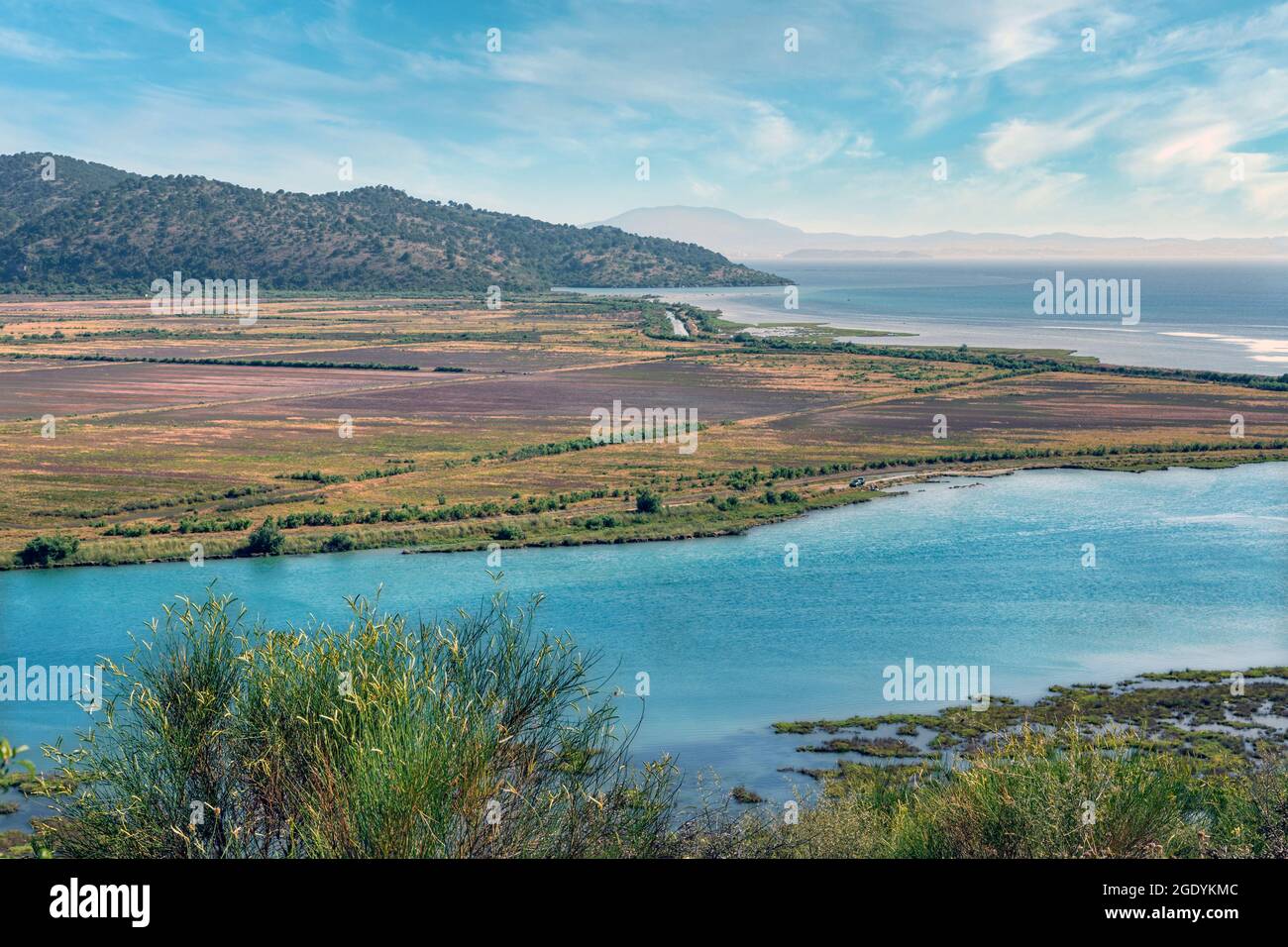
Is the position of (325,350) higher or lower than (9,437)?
higher

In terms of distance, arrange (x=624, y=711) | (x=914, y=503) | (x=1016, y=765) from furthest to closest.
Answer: (x=914, y=503), (x=624, y=711), (x=1016, y=765)

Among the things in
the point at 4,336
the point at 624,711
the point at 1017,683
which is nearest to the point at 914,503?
the point at 1017,683

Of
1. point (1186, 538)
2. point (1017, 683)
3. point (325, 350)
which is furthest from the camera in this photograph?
point (325, 350)

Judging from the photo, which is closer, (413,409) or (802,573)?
(802,573)

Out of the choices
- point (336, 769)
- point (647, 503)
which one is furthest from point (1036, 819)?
point (647, 503)

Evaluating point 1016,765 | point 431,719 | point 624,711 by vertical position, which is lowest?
point 624,711

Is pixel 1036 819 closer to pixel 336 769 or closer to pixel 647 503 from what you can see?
pixel 336 769
